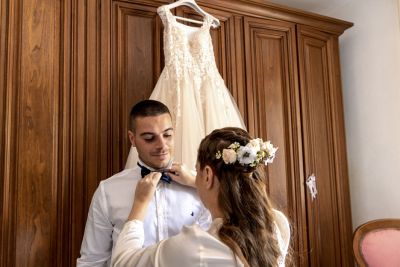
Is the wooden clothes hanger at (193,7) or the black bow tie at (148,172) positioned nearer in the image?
the black bow tie at (148,172)

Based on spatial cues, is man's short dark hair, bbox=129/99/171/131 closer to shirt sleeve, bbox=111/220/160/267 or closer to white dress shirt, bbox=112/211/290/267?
shirt sleeve, bbox=111/220/160/267

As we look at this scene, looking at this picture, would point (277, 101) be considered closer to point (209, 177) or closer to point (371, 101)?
point (371, 101)

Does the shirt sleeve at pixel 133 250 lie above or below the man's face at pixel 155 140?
below

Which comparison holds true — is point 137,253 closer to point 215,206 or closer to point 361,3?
point 215,206

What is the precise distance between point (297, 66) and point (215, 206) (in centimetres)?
166

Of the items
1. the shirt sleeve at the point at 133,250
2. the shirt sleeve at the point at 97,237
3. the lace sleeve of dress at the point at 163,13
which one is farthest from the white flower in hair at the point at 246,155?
the lace sleeve of dress at the point at 163,13

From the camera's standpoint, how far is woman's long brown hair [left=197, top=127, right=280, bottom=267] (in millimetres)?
1150

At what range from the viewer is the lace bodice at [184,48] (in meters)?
2.06

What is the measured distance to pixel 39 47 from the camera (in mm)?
1901

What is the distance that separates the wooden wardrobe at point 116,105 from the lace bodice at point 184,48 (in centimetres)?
12

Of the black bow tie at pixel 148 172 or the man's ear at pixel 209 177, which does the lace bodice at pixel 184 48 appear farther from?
the man's ear at pixel 209 177

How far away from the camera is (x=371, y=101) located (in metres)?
2.82

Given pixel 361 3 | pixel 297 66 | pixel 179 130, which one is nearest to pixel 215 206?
pixel 179 130

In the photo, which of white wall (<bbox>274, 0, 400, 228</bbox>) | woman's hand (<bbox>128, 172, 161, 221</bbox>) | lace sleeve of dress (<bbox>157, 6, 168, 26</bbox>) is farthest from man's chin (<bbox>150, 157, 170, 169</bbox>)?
white wall (<bbox>274, 0, 400, 228</bbox>)
